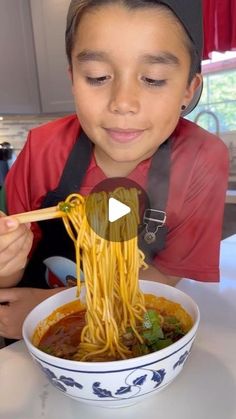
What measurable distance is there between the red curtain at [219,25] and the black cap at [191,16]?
3 centimetres

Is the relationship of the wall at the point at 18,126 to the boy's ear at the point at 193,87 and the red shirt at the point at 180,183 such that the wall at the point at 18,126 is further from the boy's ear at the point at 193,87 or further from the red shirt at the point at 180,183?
the boy's ear at the point at 193,87

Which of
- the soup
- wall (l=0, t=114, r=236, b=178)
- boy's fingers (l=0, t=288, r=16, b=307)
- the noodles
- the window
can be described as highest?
the window

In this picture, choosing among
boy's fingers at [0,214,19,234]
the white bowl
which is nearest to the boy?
boy's fingers at [0,214,19,234]

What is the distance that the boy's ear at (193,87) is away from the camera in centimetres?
44

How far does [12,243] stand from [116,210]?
113 millimetres

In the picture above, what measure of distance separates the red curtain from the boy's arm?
0.27 metres

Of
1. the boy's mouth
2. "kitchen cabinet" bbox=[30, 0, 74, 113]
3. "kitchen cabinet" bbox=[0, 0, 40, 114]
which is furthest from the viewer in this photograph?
"kitchen cabinet" bbox=[0, 0, 40, 114]

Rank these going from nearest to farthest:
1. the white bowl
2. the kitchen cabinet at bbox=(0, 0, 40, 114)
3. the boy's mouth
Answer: the white bowl → the boy's mouth → the kitchen cabinet at bbox=(0, 0, 40, 114)

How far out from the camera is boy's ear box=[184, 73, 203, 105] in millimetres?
435

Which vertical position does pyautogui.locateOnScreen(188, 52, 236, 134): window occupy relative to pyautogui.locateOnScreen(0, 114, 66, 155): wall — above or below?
above

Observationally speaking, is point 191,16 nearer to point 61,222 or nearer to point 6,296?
point 61,222

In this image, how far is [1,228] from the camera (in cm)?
31

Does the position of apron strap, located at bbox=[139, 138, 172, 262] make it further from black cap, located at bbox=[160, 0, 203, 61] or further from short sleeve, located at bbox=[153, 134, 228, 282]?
black cap, located at bbox=[160, 0, 203, 61]
